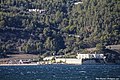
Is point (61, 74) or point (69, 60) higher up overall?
point (61, 74)

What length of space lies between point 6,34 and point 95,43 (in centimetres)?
2549

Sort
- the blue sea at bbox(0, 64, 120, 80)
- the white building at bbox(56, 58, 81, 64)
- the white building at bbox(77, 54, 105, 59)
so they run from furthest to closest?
the white building at bbox(77, 54, 105, 59)
the white building at bbox(56, 58, 81, 64)
the blue sea at bbox(0, 64, 120, 80)

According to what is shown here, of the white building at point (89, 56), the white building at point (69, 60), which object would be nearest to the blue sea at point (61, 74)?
the white building at point (69, 60)

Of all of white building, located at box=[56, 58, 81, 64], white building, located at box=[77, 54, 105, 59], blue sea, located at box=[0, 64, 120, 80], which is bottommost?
white building, located at box=[56, 58, 81, 64]

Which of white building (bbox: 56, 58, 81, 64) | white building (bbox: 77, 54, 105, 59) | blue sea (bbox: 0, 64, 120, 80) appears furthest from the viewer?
white building (bbox: 77, 54, 105, 59)

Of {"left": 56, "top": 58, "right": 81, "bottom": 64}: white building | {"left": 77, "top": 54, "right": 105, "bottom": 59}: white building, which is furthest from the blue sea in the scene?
{"left": 77, "top": 54, "right": 105, "bottom": 59}: white building

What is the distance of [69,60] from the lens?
17438 cm

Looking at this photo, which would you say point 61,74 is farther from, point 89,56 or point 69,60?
point 89,56

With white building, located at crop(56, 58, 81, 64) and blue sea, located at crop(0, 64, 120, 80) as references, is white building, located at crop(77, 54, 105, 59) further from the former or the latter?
blue sea, located at crop(0, 64, 120, 80)

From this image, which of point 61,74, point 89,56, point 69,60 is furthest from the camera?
point 89,56

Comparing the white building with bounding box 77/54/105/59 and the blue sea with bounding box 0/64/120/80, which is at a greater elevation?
the blue sea with bounding box 0/64/120/80

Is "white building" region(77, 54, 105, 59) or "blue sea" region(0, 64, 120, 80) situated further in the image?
"white building" region(77, 54, 105, 59)

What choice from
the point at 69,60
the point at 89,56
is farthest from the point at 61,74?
the point at 89,56

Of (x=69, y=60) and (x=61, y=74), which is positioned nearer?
(x=61, y=74)
